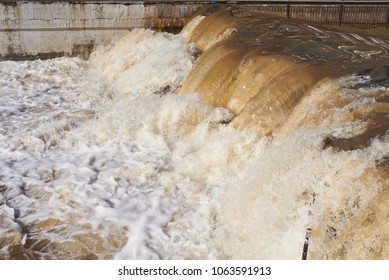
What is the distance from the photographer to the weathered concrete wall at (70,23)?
984 centimetres

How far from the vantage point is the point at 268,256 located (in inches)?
138

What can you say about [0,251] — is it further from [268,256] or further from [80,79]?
[80,79]

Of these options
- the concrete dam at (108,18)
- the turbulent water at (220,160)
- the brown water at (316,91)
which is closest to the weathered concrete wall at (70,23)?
the concrete dam at (108,18)

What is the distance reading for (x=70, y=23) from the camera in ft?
32.8

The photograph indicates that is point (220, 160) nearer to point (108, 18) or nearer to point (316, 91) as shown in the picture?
point (316, 91)

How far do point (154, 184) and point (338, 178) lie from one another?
2287mm

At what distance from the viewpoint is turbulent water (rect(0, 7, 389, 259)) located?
3385mm

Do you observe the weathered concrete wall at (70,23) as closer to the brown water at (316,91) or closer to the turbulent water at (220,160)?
the brown water at (316,91)

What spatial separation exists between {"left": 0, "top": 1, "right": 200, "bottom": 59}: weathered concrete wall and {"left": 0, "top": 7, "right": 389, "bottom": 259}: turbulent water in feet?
8.12

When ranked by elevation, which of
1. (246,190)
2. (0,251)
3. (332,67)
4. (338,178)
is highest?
(332,67)

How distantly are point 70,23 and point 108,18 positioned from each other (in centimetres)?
88

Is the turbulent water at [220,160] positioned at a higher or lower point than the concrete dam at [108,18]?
lower

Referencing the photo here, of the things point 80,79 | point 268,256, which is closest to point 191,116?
point 268,256

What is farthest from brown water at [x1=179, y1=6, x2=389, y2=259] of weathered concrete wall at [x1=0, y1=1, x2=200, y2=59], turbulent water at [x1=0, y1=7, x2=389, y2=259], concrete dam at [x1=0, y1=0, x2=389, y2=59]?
weathered concrete wall at [x1=0, y1=1, x2=200, y2=59]
